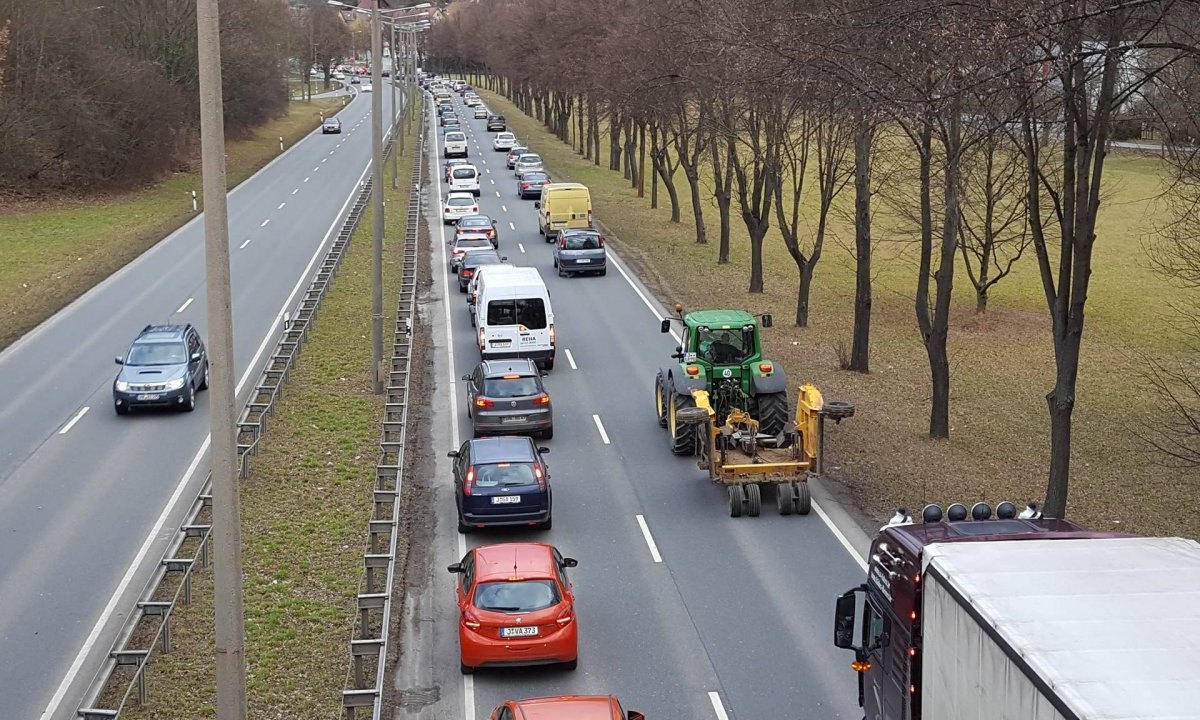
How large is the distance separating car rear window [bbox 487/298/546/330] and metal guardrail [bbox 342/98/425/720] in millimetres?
2156

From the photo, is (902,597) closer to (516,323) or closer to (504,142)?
(516,323)

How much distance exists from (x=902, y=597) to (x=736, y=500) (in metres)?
10.4

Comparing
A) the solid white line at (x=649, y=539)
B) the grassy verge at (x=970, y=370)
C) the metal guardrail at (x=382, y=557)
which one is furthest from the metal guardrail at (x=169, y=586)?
the grassy verge at (x=970, y=370)

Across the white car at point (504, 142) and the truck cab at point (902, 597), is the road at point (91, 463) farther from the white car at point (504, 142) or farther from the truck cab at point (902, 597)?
the white car at point (504, 142)

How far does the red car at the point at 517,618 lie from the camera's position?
14.6 meters

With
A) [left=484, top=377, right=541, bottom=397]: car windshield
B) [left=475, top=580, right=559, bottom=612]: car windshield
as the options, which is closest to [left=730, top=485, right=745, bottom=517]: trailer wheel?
[left=484, top=377, right=541, bottom=397]: car windshield

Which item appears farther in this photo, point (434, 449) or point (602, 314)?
point (602, 314)

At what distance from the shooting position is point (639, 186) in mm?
69000

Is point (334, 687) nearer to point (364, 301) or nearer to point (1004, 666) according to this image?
point (1004, 666)

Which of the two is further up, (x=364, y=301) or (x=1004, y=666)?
(x=1004, y=666)

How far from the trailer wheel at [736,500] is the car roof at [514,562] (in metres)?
5.07

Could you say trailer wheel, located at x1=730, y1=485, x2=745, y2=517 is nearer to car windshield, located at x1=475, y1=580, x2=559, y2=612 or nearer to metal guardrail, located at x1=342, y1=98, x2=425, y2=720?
metal guardrail, located at x1=342, y1=98, x2=425, y2=720

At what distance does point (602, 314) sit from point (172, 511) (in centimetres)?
1850

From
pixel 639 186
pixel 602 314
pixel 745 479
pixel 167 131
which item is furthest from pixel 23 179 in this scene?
pixel 745 479
